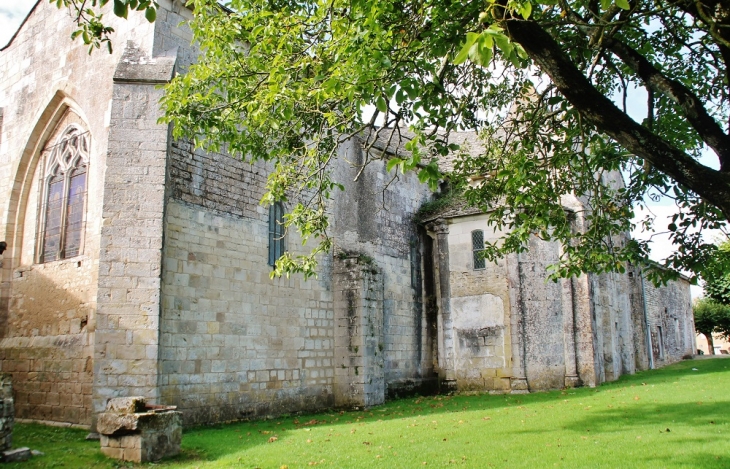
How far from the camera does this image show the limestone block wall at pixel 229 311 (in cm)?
1133

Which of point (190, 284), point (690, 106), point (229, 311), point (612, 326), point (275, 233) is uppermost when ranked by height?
Result: point (275, 233)

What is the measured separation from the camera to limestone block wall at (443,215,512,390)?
1741 centimetres

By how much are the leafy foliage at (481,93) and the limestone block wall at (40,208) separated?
4539 mm

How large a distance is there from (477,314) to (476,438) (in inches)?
351

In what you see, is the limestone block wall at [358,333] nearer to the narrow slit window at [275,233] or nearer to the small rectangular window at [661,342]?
the narrow slit window at [275,233]

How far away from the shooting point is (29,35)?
1412 centimetres

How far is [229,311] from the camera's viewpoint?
12406mm

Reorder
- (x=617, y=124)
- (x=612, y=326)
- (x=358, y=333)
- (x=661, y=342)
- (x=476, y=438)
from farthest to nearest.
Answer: (x=661, y=342) < (x=612, y=326) < (x=358, y=333) < (x=476, y=438) < (x=617, y=124)

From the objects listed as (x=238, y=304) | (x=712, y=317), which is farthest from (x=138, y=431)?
(x=712, y=317)

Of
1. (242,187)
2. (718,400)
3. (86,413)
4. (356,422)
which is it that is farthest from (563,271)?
(86,413)

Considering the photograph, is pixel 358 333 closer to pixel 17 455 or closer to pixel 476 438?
pixel 476 438

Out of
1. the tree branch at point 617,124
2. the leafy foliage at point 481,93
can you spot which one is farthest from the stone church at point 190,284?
the tree branch at point 617,124

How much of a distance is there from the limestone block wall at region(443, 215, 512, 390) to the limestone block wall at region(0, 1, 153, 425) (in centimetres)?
1089

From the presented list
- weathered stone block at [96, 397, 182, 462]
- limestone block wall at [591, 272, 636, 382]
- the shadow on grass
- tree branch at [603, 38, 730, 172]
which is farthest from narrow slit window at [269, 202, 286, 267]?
limestone block wall at [591, 272, 636, 382]
